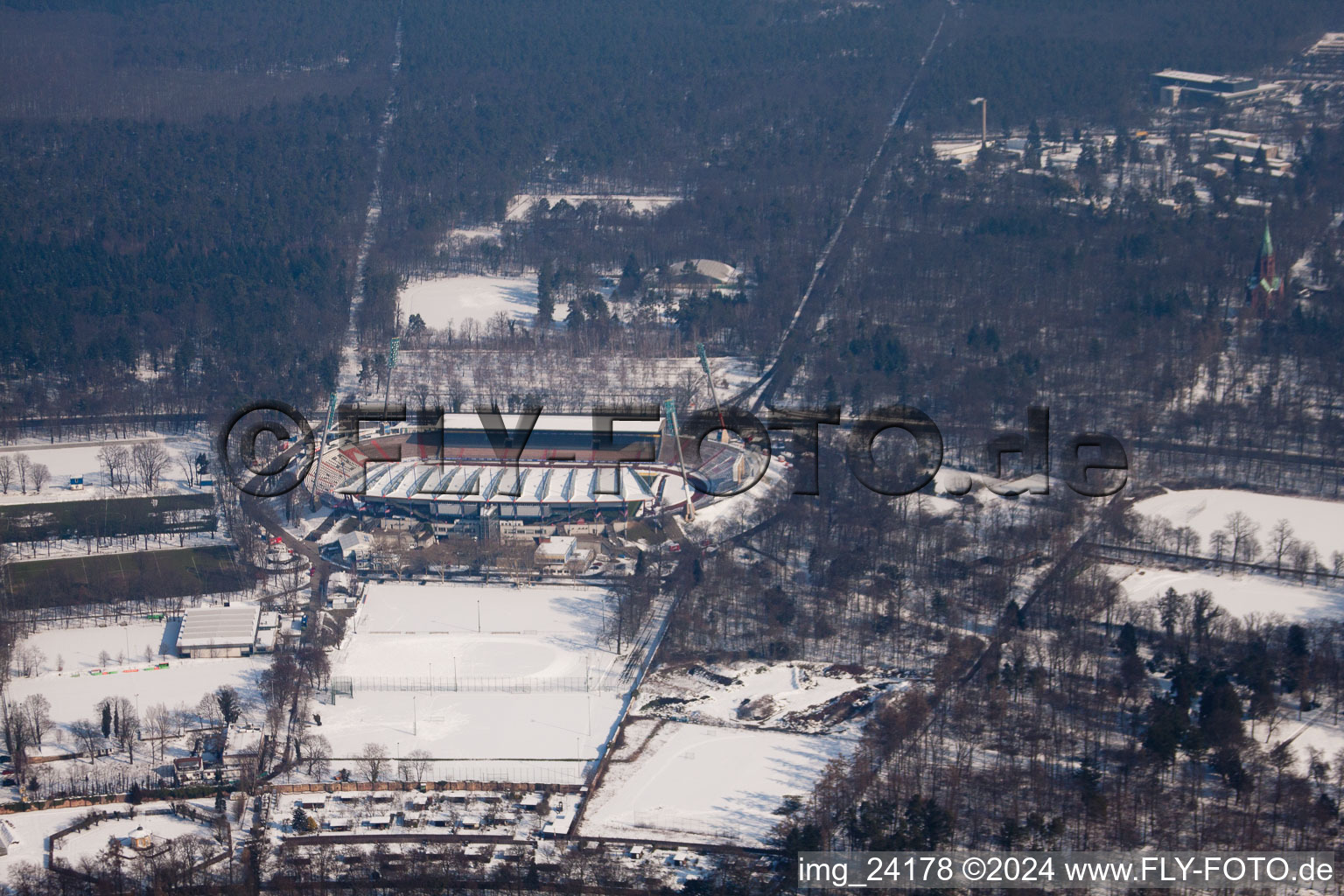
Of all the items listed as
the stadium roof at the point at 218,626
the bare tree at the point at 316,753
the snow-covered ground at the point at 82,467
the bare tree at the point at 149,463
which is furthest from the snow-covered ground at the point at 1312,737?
the bare tree at the point at 149,463

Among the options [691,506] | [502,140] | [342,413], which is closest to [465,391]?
[342,413]

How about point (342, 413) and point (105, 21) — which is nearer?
point (342, 413)

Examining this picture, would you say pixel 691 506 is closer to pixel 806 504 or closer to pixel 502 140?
pixel 806 504

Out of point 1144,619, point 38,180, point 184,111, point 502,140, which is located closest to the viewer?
point 1144,619

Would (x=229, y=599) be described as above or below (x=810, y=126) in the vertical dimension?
below

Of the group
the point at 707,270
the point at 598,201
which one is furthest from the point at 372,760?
the point at 598,201

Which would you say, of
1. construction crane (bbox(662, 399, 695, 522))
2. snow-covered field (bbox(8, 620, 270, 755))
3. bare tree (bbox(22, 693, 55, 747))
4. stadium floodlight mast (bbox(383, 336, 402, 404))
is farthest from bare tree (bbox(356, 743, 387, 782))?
stadium floodlight mast (bbox(383, 336, 402, 404))
